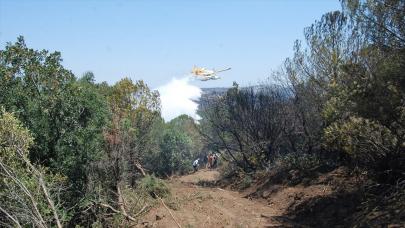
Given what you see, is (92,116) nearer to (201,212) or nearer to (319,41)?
(201,212)

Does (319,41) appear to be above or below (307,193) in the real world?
above

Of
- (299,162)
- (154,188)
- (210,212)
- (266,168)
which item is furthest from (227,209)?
(266,168)

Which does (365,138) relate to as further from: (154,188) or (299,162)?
(299,162)

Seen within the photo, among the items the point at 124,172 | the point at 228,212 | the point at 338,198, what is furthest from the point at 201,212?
the point at 338,198

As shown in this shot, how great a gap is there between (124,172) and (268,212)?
16.2 ft

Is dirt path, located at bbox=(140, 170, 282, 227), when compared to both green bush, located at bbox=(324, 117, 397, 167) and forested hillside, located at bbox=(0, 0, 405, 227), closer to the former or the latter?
forested hillside, located at bbox=(0, 0, 405, 227)

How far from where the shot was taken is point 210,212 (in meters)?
13.9

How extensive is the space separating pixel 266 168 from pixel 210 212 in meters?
9.61

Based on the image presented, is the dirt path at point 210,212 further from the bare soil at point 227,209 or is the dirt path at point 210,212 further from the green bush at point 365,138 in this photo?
the green bush at point 365,138

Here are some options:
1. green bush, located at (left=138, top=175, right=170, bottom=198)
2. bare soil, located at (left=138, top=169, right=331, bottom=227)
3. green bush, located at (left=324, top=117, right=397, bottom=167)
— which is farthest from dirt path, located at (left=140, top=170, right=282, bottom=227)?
green bush, located at (left=324, top=117, right=397, bottom=167)

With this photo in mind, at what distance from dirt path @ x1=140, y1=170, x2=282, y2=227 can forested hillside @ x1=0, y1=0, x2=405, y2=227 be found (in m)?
0.59

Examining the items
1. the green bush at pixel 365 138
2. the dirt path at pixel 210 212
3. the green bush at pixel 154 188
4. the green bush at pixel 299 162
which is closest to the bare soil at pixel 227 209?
the dirt path at pixel 210 212

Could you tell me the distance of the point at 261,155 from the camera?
24.8m

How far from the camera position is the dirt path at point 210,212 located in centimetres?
1292
